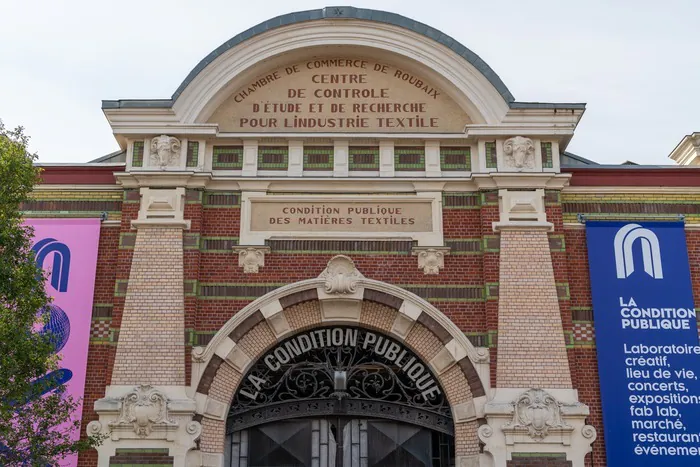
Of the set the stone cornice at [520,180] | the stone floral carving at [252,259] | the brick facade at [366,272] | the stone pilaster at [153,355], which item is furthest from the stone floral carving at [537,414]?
the stone pilaster at [153,355]

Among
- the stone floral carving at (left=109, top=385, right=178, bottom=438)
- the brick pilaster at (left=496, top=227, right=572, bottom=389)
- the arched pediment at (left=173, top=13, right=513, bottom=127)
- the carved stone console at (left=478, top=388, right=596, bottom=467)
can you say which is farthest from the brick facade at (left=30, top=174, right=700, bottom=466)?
the arched pediment at (left=173, top=13, right=513, bottom=127)

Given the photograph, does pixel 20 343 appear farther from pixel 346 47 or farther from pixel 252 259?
pixel 346 47

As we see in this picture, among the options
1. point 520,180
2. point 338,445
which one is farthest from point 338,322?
point 520,180

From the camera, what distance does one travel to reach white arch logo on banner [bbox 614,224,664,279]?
55.1 ft

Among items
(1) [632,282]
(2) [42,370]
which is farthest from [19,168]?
(1) [632,282]

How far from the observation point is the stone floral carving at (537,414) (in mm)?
15258

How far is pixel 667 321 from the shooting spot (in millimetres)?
16438

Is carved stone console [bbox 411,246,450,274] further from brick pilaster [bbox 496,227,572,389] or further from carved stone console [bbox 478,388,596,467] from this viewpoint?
carved stone console [bbox 478,388,596,467]

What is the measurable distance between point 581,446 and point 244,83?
30.4ft

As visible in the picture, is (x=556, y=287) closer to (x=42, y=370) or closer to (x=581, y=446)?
(x=581, y=446)

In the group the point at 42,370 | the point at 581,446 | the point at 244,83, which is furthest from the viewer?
the point at 244,83

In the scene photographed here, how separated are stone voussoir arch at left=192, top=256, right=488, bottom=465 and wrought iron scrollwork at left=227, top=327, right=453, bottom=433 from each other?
306 millimetres

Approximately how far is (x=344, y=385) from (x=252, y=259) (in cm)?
287

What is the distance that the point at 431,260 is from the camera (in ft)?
54.3
